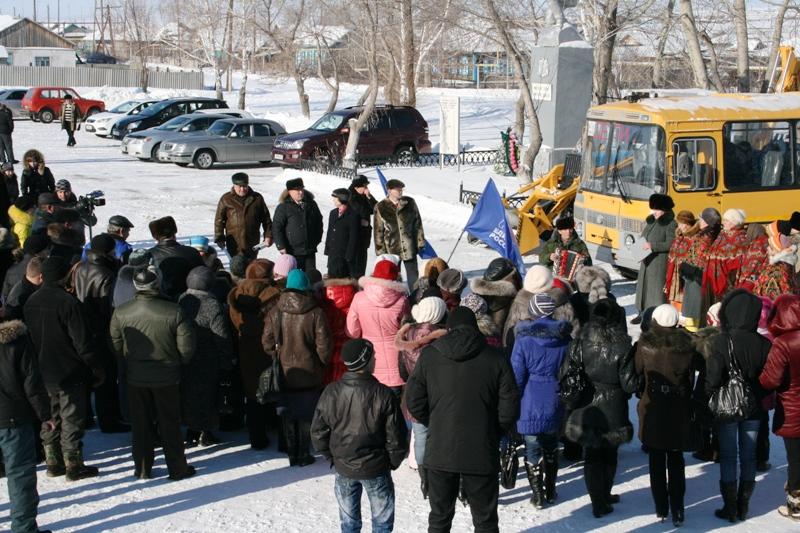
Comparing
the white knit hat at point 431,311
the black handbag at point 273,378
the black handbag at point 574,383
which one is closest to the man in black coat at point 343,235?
the black handbag at point 273,378

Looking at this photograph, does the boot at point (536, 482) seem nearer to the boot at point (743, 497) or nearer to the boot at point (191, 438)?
the boot at point (743, 497)

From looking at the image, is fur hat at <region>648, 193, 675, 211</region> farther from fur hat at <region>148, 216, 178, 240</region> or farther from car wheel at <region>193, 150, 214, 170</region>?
car wheel at <region>193, 150, 214, 170</region>

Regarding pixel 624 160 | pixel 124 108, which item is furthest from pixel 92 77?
pixel 624 160

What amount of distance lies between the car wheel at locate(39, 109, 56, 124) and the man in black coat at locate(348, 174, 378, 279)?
32166 mm

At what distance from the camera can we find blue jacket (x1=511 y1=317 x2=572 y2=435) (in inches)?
282

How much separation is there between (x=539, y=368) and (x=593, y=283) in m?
2.24

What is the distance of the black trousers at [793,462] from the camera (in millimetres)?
7262

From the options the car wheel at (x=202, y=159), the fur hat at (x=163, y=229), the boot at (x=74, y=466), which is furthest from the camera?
the car wheel at (x=202, y=159)

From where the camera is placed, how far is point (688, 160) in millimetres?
14211

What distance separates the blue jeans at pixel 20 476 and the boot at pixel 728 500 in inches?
181

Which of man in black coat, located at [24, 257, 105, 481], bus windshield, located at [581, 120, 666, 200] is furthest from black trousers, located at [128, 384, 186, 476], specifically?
bus windshield, located at [581, 120, 666, 200]

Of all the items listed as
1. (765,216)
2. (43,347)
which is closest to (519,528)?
(43,347)

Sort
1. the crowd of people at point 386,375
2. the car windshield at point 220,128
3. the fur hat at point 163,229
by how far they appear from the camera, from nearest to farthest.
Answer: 1. the crowd of people at point 386,375
2. the fur hat at point 163,229
3. the car windshield at point 220,128

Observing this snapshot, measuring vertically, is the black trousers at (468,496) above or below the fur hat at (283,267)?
below
